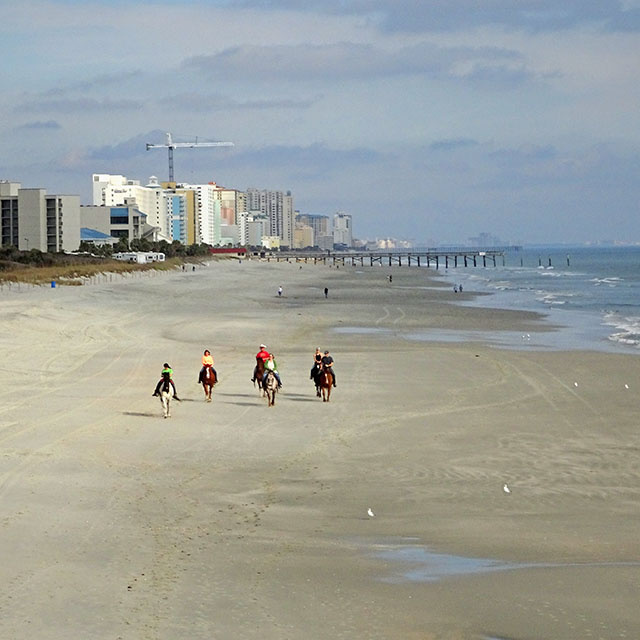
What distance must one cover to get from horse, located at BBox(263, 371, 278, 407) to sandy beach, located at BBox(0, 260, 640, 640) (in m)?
0.56

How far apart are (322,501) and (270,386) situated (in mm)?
9580

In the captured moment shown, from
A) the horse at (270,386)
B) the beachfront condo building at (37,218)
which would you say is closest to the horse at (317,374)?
the horse at (270,386)

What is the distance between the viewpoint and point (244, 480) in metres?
17.4

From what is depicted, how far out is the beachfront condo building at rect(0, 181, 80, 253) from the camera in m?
153

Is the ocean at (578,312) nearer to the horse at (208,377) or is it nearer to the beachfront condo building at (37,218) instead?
the horse at (208,377)

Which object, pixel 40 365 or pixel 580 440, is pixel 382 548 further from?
pixel 40 365

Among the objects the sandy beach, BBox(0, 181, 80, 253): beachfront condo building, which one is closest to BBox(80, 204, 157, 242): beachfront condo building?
BBox(0, 181, 80, 253): beachfront condo building

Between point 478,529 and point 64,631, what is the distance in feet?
19.8

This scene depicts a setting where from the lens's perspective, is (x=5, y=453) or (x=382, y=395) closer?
(x=5, y=453)

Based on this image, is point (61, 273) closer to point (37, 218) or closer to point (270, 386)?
point (37, 218)

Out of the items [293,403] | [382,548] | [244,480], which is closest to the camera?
[382,548]

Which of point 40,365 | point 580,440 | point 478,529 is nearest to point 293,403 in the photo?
point 580,440

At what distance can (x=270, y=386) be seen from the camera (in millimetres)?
25359

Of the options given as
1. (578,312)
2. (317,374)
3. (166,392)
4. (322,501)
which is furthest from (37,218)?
(322,501)
